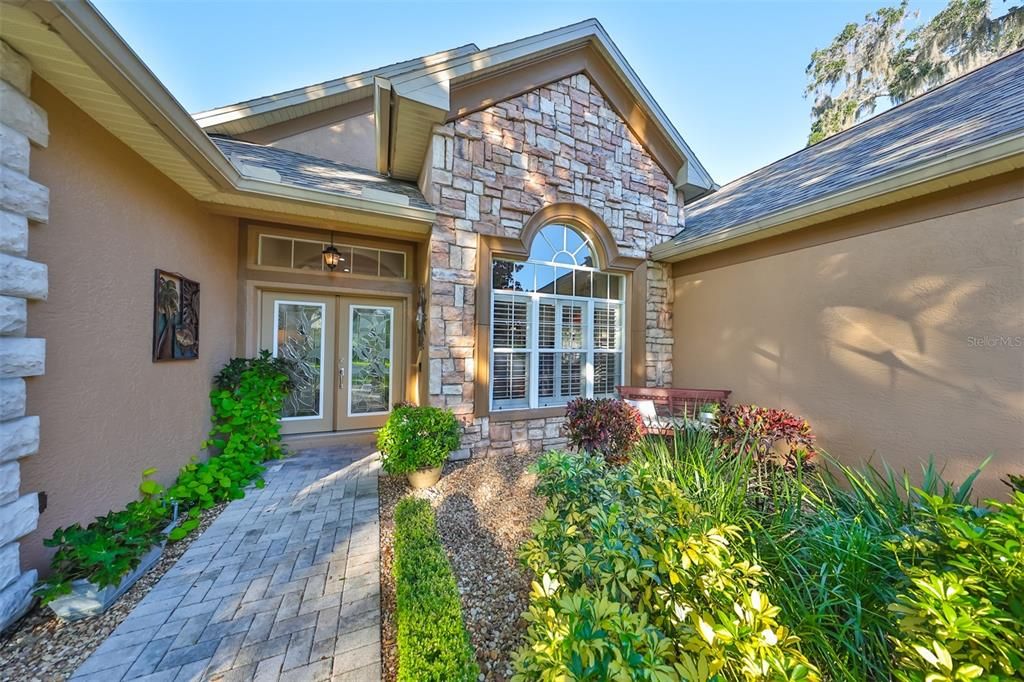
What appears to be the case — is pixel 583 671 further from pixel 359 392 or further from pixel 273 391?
pixel 359 392

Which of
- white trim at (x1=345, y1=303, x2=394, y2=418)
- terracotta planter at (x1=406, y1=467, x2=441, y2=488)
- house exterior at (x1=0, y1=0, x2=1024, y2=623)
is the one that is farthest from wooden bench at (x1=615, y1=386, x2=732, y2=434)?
white trim at (x1=345, y1=303, x2=394, y2=418)

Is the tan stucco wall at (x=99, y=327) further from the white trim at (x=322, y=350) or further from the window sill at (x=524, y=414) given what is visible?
the window sill at (x=524, y=414)

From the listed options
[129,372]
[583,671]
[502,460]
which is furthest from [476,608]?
[129,372]

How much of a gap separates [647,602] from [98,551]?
326 cm

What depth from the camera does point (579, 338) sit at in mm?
5699

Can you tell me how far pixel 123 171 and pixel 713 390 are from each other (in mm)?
7081

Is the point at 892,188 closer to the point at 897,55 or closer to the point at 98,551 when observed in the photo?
the point at 98,551

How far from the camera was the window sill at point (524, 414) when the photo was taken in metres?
4.96

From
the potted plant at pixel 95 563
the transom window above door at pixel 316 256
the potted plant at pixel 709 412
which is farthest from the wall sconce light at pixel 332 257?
the potted plant at pixel 709 412

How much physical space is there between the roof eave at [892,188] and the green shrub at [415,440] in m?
4.60

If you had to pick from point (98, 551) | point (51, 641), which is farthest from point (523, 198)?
point (51, 641)

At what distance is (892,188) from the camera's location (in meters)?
3.54

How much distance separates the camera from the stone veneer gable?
460 cm

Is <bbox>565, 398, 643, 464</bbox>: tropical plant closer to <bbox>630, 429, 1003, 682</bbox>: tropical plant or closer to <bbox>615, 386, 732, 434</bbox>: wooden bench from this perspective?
<bbox>630, 429, 1003, 682</bbox>: tropical plant
